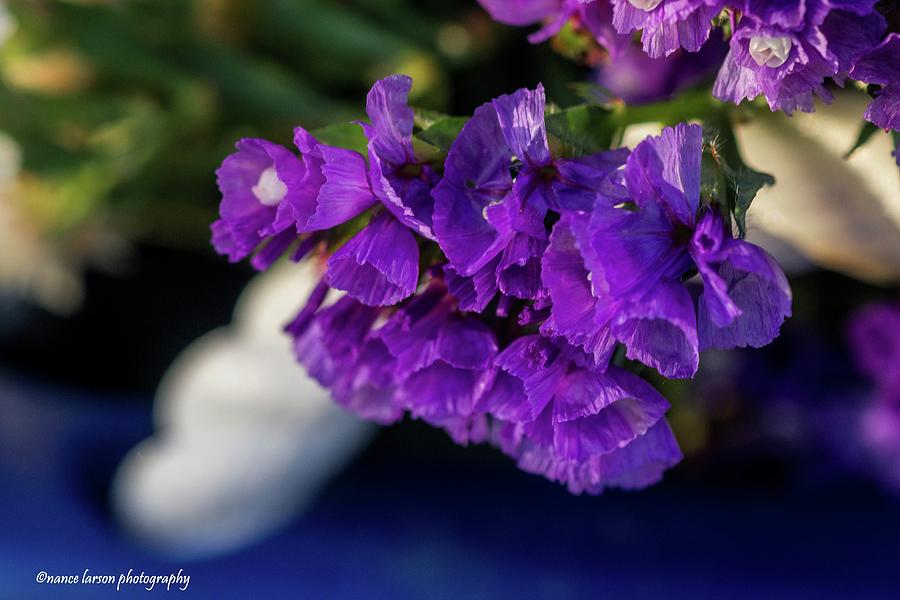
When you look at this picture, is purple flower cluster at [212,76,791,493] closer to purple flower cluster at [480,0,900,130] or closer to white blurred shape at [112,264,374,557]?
purple flower cluster at [480,0,900,130]

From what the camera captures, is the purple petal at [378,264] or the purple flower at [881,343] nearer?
the purple petal at [378,264]

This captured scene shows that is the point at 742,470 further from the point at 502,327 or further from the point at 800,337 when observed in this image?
the point at 502,327

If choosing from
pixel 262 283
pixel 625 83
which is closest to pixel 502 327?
pixel 625 83

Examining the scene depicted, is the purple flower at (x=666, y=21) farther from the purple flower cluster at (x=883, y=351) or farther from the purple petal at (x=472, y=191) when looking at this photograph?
the purple flower cluster at (x=883, y=351)

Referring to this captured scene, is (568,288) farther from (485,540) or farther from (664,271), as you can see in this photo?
(485,540)

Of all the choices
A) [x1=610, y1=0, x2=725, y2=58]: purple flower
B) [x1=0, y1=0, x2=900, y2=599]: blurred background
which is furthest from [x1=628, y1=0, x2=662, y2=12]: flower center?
[x1=0, y1=0, x2=900, y2=599]: blurred background

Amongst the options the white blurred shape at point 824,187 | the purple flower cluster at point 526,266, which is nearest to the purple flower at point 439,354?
the purple flower cluster at point 526,266
